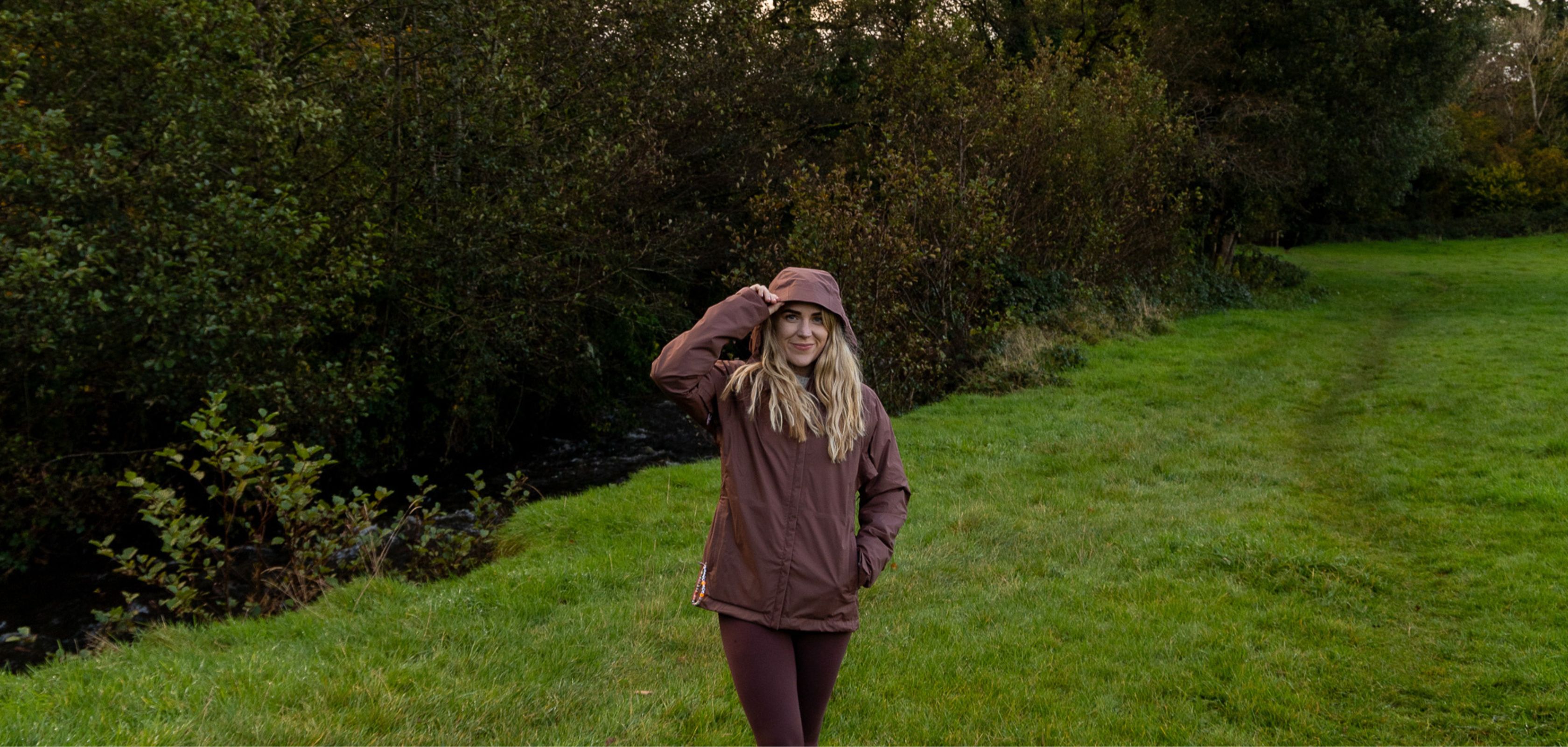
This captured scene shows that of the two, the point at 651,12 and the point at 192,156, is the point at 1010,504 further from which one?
the point at 651,12

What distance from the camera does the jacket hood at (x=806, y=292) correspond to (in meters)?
3.78

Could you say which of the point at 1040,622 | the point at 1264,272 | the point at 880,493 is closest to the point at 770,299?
the point at 880,493

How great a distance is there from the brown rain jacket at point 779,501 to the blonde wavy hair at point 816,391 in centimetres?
3

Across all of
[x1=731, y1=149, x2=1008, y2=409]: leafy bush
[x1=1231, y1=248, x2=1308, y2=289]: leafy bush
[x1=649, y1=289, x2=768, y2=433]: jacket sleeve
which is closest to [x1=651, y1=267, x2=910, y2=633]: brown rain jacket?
[x1=649, y1=289, x2=768, y2=433]: jacket sleeve

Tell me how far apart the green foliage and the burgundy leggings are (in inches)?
183

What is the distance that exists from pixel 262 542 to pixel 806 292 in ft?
20.9

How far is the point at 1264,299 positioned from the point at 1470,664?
73.0 ft

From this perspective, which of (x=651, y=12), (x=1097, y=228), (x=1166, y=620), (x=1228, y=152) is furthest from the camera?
(x=1228, y=152)

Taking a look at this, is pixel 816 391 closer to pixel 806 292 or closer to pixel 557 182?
pixel 806 292

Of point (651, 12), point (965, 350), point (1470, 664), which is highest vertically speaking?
point (651, 12)

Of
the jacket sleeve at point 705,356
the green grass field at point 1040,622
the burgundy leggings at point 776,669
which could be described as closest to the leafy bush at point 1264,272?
the green grass field at point 1040,622

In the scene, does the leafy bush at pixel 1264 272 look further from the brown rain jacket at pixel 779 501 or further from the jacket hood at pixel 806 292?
the brown rain jacket at pixel 779 501

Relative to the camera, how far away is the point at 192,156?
29.7 ft

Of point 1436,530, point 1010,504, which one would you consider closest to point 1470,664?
point 1436,530
